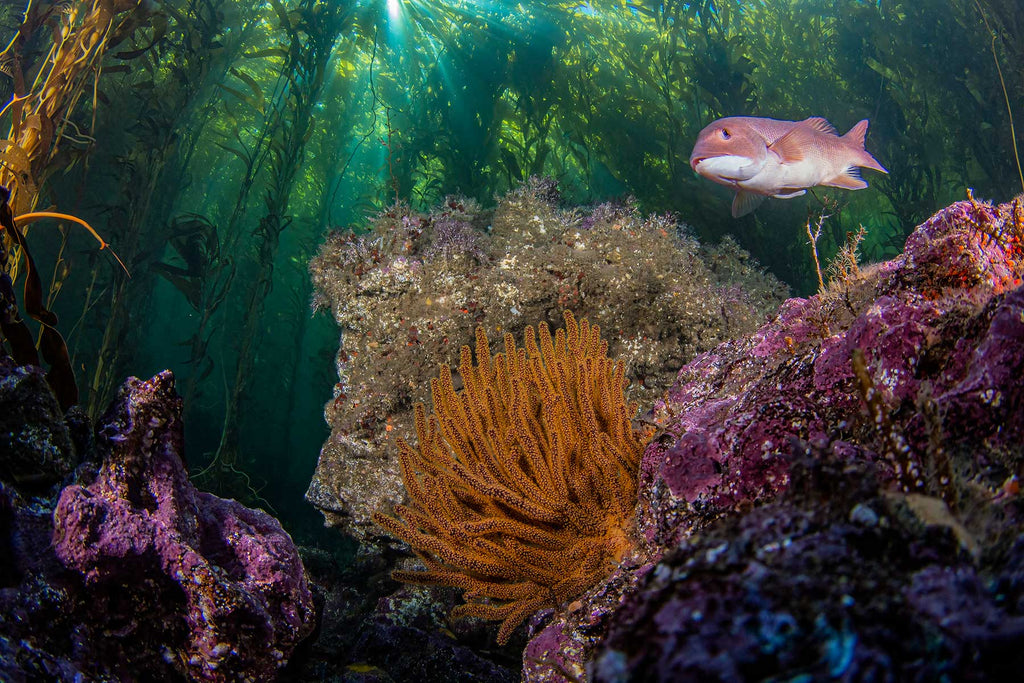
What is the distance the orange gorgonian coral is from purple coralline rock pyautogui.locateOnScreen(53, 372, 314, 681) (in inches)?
22.6

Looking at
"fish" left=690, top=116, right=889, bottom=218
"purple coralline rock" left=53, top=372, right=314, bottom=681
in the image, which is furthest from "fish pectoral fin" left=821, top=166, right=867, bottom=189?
"purple coralline rock" left=53, top=372, right=314, bottom=681

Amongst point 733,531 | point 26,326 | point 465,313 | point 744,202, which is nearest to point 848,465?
point 733,531

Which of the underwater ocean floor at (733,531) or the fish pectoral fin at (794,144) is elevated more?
the fish pectoral fin at (794,144)

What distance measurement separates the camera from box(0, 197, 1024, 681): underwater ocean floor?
659 millimetres

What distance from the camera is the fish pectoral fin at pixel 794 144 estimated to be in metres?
3.13

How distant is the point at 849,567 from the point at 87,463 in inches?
93.9

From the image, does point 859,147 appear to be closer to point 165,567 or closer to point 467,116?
point 165,567

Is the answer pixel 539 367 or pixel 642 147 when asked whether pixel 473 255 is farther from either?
pixel 642 147

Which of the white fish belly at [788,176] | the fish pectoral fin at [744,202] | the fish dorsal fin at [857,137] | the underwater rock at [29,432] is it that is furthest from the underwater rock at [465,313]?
the underwater rock at [29,432]

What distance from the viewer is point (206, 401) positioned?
16.7 meters

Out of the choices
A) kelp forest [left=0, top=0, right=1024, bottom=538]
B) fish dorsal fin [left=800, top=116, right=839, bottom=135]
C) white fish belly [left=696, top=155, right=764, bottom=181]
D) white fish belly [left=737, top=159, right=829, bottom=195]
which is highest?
kelp forest [left=0, top=0, right=1024, bottom=538]

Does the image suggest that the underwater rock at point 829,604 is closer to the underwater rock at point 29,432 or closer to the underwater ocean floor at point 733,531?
→ the underwater ocean floor at point 733,531

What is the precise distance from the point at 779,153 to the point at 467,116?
25.1 ft

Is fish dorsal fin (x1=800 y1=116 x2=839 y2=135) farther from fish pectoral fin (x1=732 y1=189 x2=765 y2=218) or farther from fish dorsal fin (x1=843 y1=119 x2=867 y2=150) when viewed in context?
fish pectoral fin (x1=732 y1=189 x2=765 y2=218)
